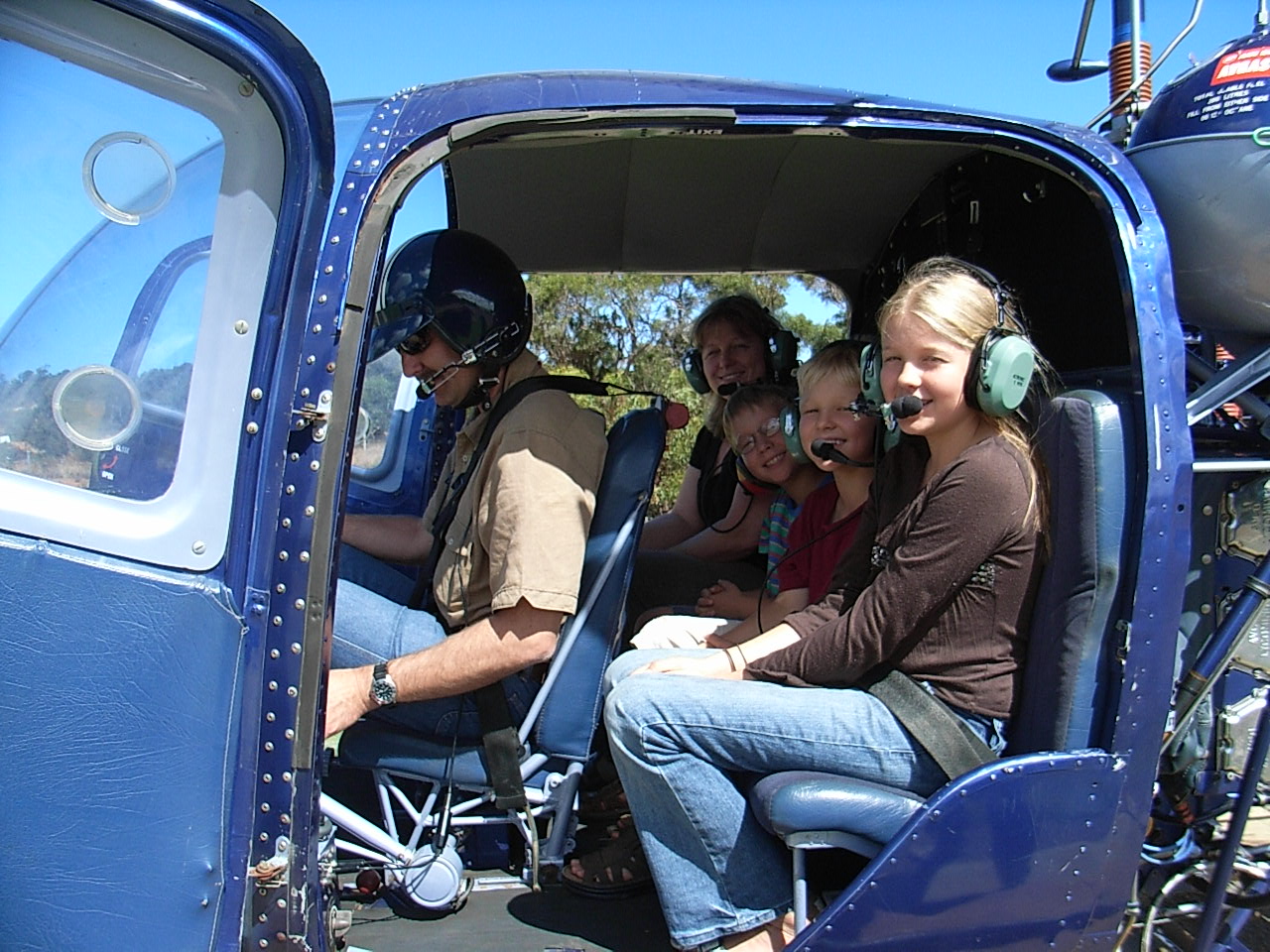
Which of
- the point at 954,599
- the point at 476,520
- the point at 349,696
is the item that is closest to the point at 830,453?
the point at 954,599

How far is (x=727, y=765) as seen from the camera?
214 cm

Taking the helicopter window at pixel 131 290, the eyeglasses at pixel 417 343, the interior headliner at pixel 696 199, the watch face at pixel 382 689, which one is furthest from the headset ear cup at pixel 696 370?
the helicopter window at pixel 131 290

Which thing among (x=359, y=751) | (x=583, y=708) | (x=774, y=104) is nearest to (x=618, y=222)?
(x=774, y=104)

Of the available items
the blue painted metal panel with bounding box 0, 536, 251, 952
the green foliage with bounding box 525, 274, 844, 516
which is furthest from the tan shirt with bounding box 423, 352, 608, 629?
the green foliage with bounding box 525, 274, 844, 516

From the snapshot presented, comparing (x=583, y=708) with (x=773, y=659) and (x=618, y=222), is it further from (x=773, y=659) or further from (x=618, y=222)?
(x=618, y=222)

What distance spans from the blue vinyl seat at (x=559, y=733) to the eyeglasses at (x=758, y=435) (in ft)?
2.10

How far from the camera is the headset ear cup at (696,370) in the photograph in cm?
395

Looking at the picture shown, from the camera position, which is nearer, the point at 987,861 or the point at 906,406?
the point at 987,861

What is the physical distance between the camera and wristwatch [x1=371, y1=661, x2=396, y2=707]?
2.30m

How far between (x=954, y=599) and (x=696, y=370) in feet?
6.67

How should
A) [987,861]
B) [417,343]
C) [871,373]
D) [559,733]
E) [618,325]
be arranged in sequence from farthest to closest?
[618,325] < [417,343] < [559,733] < [871,373] < [987,861]

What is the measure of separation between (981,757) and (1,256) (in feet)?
6.83

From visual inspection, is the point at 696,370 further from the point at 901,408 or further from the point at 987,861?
the point at 987,861

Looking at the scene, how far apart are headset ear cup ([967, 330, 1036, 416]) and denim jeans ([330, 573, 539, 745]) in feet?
4.34
